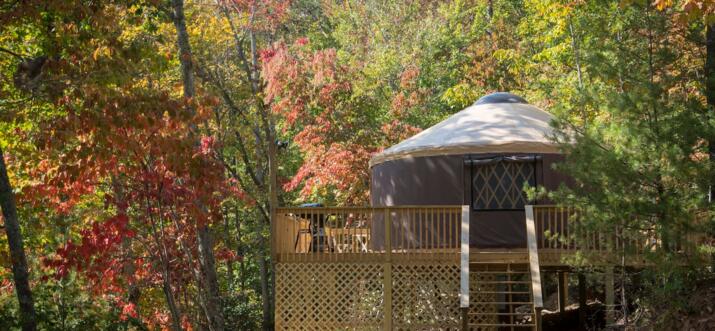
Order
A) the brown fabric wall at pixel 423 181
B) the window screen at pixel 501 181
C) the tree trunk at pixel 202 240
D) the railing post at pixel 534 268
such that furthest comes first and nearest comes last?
the brown fabric wall at pixel 423 181 → the window screen at pixel 501 181 → the tree trunk at pixel 202 240 → the railing post at pixel 534 268

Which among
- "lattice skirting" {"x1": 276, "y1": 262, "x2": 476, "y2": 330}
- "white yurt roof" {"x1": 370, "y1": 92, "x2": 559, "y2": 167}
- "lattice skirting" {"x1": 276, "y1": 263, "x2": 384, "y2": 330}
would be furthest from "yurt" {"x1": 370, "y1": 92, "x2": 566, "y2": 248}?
"lattice skirting" {"x1": 276, "y1": 263, "x2": 384, "y2": 330}

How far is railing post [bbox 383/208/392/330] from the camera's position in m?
11.1

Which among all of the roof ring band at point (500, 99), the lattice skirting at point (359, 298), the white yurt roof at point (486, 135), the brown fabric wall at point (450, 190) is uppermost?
the roof ring band at point (500, 99)

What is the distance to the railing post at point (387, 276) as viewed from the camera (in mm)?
11109

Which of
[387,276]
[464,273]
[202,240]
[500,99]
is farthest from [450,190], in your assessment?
[202,240]

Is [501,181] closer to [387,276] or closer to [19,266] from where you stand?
[387,276]

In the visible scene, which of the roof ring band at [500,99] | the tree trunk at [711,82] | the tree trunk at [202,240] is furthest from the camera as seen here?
the roof ring band at [500,99]

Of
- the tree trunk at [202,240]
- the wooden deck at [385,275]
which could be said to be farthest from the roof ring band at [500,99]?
the tree trunk at [202,240]

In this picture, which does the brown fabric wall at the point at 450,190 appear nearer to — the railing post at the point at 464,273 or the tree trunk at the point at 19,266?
the railing post at the point at 464,273

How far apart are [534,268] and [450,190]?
248 centimetres

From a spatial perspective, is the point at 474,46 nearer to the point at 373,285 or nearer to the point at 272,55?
the point at 272,55

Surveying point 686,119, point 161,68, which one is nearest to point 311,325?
point 161,68

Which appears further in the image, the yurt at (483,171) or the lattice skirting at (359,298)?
the yurt at (483,171)

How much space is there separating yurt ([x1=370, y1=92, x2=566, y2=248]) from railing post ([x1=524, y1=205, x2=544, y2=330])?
47.9 inches
